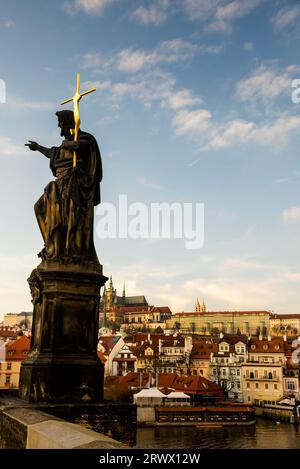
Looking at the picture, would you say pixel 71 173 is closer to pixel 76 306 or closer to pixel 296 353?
pixel 76 306

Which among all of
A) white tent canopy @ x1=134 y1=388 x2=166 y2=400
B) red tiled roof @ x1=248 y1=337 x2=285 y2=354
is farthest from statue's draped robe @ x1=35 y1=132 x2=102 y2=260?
red tiled roof @ x1=248 y1=337 x2=285 y2=354

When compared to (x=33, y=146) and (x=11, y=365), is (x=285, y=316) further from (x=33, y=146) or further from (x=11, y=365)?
(x=33, y=146)

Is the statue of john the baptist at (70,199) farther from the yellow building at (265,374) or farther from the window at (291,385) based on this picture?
the window at (291,385)

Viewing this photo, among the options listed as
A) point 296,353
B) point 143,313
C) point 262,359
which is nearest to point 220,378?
point 262,359

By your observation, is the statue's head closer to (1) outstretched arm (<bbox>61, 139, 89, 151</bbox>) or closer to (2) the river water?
(1) outstretched arm (<bbox>61, 139, 89, 151</bbox>)

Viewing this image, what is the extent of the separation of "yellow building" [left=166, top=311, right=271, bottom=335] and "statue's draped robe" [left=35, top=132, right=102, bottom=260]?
532 ft

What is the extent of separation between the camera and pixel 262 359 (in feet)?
222

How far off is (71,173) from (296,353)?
225ft

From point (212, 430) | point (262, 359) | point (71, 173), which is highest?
point (71, 173)

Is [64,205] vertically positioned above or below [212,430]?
above

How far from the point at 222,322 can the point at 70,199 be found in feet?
563

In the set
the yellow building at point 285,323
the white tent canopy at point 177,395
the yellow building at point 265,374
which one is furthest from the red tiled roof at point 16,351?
the yellow building at point 285,323

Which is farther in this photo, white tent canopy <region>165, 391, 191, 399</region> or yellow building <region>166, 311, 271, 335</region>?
yellow building <region>166, 311, 271, 335</region>

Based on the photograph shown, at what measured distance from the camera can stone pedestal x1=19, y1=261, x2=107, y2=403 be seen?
621 cm
